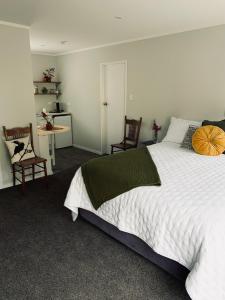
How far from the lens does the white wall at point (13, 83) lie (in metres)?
3.26

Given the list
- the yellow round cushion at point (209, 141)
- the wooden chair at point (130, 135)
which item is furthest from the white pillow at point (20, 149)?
the yellow round cushion at point (209, 141)

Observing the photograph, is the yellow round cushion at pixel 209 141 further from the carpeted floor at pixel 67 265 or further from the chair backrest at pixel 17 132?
the chair backrest at pixel 17 132

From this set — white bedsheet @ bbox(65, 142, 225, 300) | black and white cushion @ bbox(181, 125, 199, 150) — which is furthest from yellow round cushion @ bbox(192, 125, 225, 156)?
white bedsheet @ bbox(65, 142, 225, 300)

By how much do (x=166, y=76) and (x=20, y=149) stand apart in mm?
2625

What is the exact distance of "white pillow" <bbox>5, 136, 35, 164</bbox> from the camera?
10.9ft

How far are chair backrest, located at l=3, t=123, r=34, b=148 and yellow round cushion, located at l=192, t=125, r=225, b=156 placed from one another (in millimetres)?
2444

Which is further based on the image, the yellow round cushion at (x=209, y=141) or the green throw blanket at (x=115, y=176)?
the yellow round cushion at (x=209, y=141)

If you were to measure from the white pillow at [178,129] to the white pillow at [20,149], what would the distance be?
7.04 feet

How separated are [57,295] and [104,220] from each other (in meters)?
0.78

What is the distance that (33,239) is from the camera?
7.68 feet

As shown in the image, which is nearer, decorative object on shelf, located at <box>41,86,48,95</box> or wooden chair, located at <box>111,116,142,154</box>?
wooden chair, located at <box>111,116,142,154</box>

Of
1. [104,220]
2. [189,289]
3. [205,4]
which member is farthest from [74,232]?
[205,4]

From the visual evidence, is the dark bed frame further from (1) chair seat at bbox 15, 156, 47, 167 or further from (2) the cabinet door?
(2) the cabinet door

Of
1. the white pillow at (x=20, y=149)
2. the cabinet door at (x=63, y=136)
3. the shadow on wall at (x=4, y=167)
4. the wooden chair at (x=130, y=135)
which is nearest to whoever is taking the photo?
the white pillow at (x=20, y=149)
